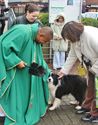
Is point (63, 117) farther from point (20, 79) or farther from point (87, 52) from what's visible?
point (87, 52)

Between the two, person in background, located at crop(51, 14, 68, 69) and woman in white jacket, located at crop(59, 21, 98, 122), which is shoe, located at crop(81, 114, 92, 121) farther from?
person in background, located at crop(51, 14, 68, 69)

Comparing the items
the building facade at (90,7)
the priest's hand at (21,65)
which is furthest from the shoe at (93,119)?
the building facade at (90,7)

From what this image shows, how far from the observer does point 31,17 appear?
6.65 metres

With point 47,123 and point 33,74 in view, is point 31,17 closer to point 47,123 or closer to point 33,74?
point 33,74

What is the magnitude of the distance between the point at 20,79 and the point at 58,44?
4.38 meters

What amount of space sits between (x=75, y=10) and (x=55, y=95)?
4.34 meters

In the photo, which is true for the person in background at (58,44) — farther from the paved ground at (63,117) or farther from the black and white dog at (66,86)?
the black and white dog at (66,86)

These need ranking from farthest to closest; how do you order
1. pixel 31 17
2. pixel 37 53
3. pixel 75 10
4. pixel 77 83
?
pixel 75 10
pixel 31 17
pixel 77 83
pixel 37 53

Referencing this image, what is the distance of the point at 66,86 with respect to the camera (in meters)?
6.23

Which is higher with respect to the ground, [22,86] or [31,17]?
[31,17]

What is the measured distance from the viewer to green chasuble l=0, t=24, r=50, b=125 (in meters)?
5.41

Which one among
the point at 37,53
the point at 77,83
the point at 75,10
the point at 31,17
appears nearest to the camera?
the point at 37,53

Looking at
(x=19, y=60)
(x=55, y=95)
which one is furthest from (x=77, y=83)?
(x=19, y=60)

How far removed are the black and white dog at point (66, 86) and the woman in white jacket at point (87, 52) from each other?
0.14 m
